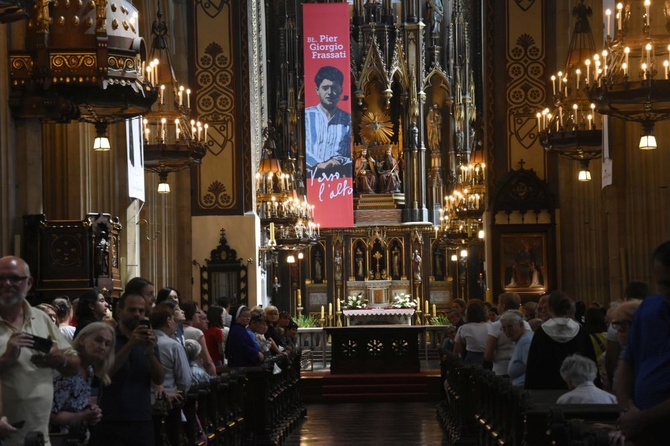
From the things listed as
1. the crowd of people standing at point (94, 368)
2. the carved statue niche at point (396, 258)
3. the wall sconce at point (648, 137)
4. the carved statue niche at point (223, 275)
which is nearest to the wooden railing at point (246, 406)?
the crowd of people standing at point (94, 368)

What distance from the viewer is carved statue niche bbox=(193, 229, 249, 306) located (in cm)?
2917

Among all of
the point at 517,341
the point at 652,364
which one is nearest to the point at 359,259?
the point at 517,341

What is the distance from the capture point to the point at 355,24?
43406 millimetres

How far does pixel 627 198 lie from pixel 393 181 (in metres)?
23.7

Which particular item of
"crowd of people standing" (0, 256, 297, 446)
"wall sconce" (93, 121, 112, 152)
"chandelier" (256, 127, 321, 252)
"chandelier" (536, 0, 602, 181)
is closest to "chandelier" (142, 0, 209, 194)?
"wall sconce" (93, 121, 112, 152)

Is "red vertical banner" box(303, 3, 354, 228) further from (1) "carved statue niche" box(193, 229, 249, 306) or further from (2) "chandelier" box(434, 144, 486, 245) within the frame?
(1) "carved statue niche" box(193, 229, 249, 306)

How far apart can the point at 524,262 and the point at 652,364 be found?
20988 mm

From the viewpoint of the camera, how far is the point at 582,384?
357 inches

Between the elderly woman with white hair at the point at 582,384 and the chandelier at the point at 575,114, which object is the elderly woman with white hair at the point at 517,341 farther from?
the chandelier at the point at 575,114

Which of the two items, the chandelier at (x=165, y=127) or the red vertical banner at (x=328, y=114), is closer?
the chandelier at (x=165, y=127)

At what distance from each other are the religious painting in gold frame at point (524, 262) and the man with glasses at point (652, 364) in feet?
67.3

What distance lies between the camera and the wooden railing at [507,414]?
754 cm

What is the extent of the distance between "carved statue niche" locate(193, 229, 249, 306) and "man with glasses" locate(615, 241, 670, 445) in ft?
78.1

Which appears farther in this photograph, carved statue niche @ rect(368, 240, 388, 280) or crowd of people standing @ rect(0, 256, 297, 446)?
carved statue niche @ rect(368, 240, 388, 280)
